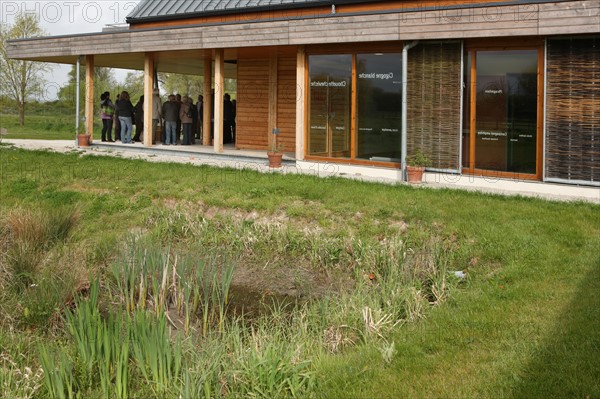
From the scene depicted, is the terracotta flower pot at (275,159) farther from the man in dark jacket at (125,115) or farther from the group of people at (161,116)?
the man in dark jacket at (125,115)

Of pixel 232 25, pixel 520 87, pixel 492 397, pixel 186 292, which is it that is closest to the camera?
pixel 492 397

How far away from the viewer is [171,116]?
21.4m

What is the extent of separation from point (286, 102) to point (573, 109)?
29.3 ft

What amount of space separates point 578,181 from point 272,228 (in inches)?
232

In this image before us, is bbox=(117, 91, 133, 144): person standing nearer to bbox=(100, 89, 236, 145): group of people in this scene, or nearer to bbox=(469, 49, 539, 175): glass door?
bbox=(100, 89, 236, 145): group of people

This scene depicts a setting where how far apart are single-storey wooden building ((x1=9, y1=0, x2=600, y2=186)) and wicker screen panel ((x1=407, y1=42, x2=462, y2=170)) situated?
0.02 meters

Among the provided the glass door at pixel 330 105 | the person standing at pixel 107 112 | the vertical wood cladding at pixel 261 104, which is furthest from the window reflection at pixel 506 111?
the person standing at pixel 107 112

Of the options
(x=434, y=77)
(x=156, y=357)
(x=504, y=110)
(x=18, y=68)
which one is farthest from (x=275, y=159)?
(x=18, y=68)

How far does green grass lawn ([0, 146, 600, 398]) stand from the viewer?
4.98 meters

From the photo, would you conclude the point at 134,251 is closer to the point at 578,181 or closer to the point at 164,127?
the point at 578,181

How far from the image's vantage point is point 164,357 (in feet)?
15.7

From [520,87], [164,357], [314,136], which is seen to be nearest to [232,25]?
[314,136]

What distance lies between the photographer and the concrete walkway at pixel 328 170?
11.9 meters

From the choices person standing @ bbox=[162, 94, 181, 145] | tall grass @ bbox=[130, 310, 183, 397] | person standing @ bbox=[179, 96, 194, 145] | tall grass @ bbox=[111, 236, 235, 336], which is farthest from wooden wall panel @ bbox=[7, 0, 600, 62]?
tall grass @ bbox=[130, 310, 183, 397]
